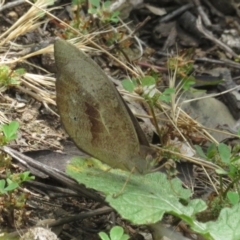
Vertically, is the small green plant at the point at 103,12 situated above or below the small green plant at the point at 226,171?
above

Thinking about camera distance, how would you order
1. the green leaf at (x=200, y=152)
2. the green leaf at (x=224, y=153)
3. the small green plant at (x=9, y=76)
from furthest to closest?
the small green plant at (x=9, y=76), the green leaf at (x=200, y=152), the green leaf at (x=224, y=153)

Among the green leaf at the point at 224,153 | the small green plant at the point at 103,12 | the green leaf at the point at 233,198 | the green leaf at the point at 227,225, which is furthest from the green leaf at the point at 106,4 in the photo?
the green leaf at the point at 227,225

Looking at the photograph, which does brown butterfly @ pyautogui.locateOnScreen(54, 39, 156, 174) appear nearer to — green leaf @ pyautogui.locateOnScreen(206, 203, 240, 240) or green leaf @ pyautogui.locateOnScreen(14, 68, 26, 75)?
green leaf @ pyautogui.locateOnScreen(206, 203, 240, 240)

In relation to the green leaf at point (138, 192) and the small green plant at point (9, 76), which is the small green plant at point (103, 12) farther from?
the green leaf at point (138, 192)

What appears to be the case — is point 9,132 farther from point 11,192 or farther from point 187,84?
point 187,84

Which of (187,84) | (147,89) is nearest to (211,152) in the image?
(147,89)

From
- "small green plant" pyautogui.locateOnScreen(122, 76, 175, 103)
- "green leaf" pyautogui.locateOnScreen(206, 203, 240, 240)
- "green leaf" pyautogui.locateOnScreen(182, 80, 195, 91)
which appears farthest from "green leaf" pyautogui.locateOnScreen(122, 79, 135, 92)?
"green leaf" pyautogui.locateOnScreen(206, 203, 240, 240)

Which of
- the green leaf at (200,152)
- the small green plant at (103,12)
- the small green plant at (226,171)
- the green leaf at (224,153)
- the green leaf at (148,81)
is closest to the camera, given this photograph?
the small green plant at (226,171)
